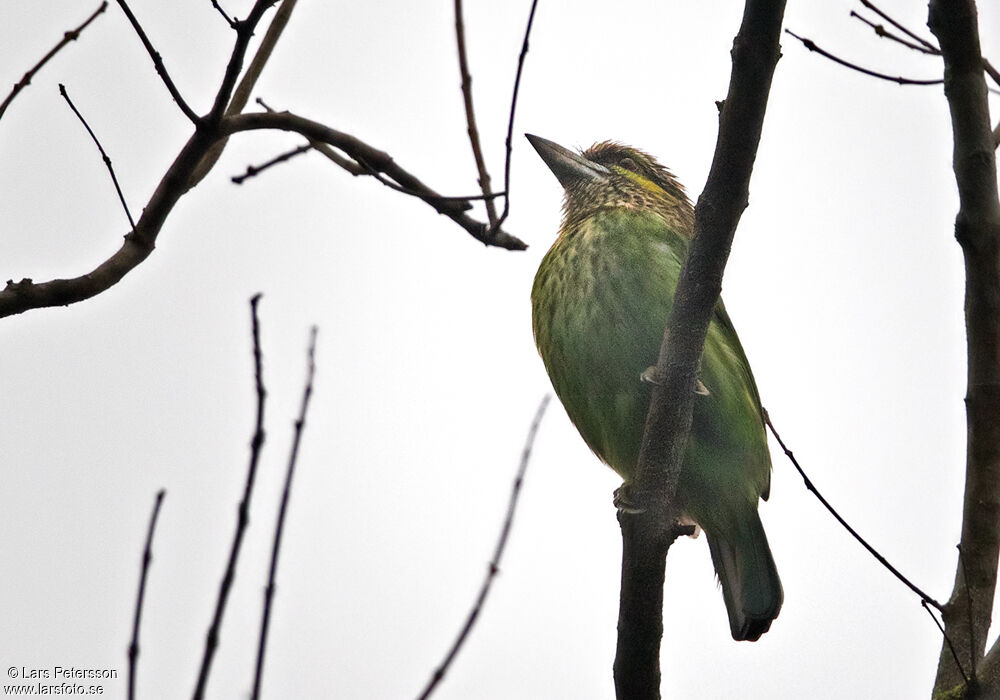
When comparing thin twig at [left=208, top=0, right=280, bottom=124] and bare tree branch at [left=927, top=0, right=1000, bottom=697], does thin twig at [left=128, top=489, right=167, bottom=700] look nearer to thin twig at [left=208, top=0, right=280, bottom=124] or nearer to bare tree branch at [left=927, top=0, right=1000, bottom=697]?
thin twig at [left=208, top=0, right=280, bottom=124]

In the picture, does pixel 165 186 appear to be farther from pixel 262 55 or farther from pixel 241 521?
pixel 241 521

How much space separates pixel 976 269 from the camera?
A: 3076 millimetres

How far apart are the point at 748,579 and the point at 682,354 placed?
1.55m

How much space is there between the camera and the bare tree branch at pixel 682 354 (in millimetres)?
2723

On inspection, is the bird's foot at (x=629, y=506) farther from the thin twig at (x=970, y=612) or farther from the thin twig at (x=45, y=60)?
the thin twig at (x=45, y=60)

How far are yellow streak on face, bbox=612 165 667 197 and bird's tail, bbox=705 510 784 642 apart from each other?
153cm

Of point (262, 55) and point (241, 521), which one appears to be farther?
point (262, 55)

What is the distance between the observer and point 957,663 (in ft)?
9.02

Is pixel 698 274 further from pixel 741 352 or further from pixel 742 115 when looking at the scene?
pixel 741 352

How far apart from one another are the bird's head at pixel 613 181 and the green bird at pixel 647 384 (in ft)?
0.87

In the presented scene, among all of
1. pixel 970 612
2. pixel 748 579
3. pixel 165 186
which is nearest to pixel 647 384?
pixel 748 579

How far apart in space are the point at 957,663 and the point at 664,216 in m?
2.39

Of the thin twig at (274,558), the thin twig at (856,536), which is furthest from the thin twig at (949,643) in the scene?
the thin twig at (274,558)

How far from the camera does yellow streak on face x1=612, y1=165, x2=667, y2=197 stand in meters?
4.96
